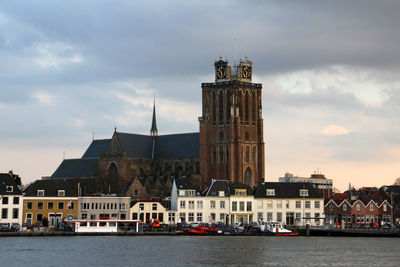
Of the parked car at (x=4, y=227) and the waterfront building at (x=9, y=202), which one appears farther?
the waterfront building at (x=9, y=202)

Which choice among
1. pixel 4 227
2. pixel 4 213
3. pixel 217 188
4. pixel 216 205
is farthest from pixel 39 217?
pixel 217 188

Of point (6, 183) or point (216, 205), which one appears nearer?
point (6, 183)

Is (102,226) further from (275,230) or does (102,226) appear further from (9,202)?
(275,230)

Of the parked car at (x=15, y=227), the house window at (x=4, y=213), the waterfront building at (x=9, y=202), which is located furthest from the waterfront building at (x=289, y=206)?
the house window at (x=4, y=213)

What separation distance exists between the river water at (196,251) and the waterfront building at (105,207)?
19.0 meters

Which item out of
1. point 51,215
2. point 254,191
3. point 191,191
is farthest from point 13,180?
point 254,191

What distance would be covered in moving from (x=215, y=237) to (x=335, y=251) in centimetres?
2645

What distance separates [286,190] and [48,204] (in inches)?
1461

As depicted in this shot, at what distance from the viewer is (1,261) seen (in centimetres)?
8731

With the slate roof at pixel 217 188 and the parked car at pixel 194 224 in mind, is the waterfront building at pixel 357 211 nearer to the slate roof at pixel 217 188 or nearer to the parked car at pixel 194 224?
the slate roof at pixel 217 188

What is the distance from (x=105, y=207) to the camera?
144 metres

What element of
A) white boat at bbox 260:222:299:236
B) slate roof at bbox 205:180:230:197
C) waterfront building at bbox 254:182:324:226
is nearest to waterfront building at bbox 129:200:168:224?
slate roof at bbox 205:180:230:197

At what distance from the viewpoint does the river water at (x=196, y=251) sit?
87.9 meters

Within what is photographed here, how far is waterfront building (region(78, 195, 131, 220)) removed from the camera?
141125 millimetres
